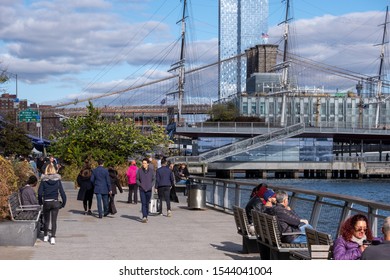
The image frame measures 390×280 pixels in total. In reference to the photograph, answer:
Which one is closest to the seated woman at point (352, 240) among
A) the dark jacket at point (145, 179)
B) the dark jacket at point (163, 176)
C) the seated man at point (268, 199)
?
the seated man at point (268, 199)

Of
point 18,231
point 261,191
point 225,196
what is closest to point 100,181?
point 225,196

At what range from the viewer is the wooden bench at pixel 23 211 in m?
15.3

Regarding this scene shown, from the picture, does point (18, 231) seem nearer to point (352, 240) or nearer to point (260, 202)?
point (260, 202)

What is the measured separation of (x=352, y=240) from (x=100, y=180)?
43.9ft

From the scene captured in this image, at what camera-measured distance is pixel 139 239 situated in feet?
53.8

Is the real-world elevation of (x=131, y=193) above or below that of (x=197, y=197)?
below

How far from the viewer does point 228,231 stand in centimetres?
1823

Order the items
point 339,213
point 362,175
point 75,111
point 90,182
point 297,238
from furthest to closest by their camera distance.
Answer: point 75,111 → point 362,175 → point 90,182 → point 339,213 → point 297,238

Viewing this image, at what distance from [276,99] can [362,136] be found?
2791 cm

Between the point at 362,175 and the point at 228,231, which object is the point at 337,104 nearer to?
the point at 362,175

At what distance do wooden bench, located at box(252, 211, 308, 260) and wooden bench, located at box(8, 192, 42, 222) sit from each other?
16.4ft

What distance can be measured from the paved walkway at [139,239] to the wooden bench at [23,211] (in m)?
0.53
